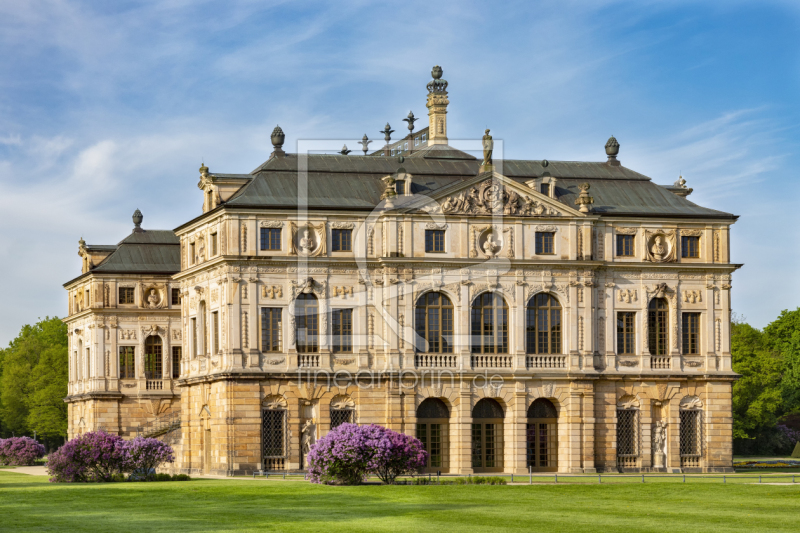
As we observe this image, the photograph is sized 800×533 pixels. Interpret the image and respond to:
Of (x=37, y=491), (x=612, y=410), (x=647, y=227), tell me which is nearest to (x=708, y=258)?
Result: (x=647, y=227)

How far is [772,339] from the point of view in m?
118

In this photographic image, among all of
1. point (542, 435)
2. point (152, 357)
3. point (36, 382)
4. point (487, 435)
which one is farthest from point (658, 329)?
point (36, 382)

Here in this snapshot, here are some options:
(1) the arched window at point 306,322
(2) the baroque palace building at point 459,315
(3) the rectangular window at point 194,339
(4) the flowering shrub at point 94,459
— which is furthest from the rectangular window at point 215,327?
(4) the flowering shrub at point 94,459

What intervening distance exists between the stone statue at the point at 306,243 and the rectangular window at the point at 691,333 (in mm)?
20990

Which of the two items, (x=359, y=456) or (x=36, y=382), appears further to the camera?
(x=36, y=382)

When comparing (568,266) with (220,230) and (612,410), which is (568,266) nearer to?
(612,410)

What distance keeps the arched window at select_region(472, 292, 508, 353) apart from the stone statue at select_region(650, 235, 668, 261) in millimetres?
9074

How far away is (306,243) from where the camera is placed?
72.6 m

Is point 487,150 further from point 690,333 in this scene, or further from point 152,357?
point 152,357

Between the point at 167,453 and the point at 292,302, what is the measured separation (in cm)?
1113

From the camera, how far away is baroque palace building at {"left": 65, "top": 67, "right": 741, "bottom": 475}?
2837 inches

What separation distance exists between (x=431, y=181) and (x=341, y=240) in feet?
21.5

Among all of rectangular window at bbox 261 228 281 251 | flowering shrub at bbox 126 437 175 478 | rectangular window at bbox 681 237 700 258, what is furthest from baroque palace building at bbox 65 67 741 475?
flowering shrub at bbox 126 437 175 478

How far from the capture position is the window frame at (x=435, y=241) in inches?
2904
